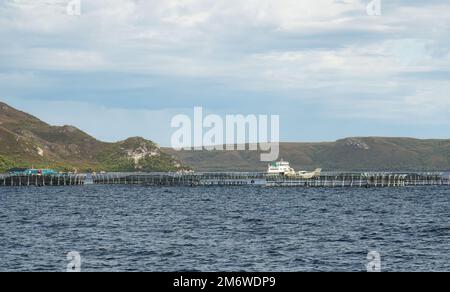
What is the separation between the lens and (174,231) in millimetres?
77312

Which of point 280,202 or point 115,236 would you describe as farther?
point 280,202

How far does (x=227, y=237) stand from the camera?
70.6 metres

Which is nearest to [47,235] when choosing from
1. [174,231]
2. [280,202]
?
[174,231]

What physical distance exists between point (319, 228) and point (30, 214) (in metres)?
46.3

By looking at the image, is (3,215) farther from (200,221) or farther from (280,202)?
(280,202)

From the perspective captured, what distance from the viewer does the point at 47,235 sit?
73.8 metres

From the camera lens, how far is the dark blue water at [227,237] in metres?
53.8

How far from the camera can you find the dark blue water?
177ft
